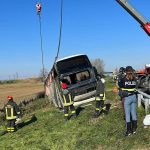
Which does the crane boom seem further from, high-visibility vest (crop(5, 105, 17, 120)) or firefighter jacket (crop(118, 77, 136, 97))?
high-visibility vest (crop(5, 105, 17, 120))

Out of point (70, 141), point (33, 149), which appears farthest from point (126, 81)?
point (33, 149)

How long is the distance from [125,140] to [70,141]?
228 centimetres

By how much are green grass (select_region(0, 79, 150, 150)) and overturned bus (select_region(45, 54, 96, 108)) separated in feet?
9.74

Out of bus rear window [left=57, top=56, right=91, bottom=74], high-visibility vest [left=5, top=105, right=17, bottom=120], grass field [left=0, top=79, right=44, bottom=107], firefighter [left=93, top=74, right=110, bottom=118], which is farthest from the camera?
grass field [left=0, top=79, right=44, bottom=107]

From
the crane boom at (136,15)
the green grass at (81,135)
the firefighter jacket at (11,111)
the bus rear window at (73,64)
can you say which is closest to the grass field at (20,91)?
the bus rear window at (73,64)

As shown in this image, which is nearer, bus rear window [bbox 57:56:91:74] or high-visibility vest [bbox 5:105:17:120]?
high-visibility vest [bbox 5:105:17:120]

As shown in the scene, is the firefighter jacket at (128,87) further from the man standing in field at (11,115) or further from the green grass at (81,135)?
the man standing in field at (11,115)

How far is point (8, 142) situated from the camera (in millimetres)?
15664

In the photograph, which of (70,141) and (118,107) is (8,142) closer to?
(70,141)

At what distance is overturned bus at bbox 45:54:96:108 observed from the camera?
21.7 metres

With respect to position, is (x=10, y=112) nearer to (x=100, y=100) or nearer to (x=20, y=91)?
(x=100, y=100)

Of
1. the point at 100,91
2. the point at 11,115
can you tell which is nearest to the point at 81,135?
the point at 100,91

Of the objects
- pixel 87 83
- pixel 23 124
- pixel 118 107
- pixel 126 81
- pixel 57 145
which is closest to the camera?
pixel 126 81

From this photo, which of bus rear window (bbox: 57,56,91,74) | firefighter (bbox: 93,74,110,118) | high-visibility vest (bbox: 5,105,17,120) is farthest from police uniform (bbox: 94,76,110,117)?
bus rear window (bbox: 57,56,91,74)
